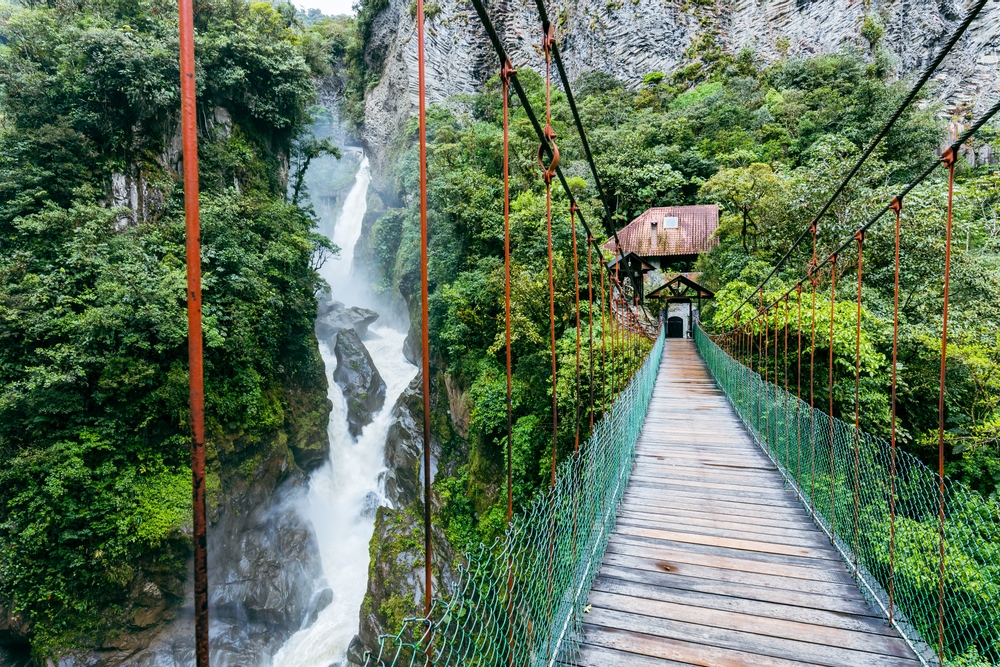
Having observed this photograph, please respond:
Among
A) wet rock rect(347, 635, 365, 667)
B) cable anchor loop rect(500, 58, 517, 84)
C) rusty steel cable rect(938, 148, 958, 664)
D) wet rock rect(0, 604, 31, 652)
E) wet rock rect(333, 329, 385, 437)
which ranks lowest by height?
wet rock rect(347, 635, 365, 667)

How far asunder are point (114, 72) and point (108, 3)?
1743 millimetres

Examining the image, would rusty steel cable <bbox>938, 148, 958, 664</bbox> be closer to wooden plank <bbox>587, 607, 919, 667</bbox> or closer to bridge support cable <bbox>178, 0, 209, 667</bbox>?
wooden plank <bbox>587, 607, 919, 667</bbox>

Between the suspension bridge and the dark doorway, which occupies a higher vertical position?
the dark doorway

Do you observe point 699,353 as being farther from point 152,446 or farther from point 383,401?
point 152,446

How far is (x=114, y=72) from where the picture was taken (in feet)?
24.8

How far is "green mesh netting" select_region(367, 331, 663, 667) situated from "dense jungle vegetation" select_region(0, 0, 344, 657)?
652 centimetres

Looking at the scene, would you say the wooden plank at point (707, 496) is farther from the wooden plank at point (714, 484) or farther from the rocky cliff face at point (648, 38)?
the rocky cliff face at point (648, 38)

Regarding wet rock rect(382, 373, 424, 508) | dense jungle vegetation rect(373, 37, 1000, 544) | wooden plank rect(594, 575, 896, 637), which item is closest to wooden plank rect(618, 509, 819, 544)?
wooden plank rect(594, 575, 896, 637)

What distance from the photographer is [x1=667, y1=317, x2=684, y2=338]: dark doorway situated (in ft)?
49.1

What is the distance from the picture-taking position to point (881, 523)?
331 centimetres

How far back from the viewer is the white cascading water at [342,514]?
7652 mm

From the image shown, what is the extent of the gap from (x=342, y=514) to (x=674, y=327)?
1204cm

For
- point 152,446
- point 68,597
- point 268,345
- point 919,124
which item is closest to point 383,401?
point 268,345

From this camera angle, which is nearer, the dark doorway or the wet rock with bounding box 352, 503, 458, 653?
the wet rock with bounding box 352, 503, 458, 653
